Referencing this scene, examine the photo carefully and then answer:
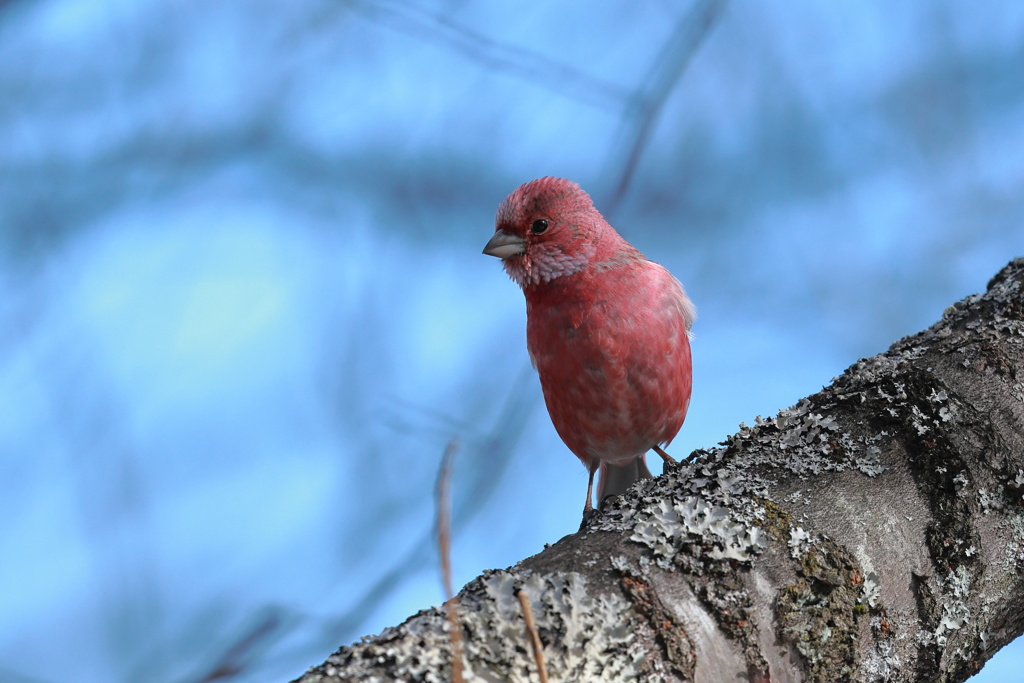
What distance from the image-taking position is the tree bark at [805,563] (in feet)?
4.15

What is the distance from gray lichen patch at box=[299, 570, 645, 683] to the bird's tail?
191cm

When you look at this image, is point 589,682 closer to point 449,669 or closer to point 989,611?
point 449,669

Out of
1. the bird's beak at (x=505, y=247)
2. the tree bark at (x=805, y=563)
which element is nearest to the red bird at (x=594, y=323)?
the bird's beak at (x=505, y=247)

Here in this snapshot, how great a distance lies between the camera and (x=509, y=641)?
1.23 metres

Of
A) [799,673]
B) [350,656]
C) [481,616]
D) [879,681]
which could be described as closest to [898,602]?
[879,681]

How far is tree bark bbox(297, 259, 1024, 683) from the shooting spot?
1264 millimetres

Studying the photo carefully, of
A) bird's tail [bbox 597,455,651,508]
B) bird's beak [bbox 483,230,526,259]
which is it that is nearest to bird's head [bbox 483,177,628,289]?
bird's beak [bbox 483,230,526,259]

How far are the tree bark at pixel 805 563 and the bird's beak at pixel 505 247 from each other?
50.9 inches

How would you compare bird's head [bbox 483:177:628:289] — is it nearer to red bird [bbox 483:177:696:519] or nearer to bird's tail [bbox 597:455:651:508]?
red bird [bbox 483:177:696:519]

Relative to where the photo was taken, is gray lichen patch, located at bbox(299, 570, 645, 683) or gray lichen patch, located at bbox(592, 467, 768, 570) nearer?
gray lichen patch, located at bbox(299, 570, 645, 683)

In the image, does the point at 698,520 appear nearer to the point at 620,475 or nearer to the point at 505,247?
the point at 505,247

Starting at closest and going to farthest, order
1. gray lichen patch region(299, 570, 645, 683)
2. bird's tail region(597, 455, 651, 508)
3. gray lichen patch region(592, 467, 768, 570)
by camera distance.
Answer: gray lichen patch region(299, 570, 645, 683)
gray lichen patch region(592, 467, 768, 570)
bird's tail region(597, 455, 651, 508)

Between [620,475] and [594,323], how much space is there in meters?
0.82

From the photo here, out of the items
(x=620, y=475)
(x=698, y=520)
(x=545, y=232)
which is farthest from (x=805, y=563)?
(x=620, y=475)
